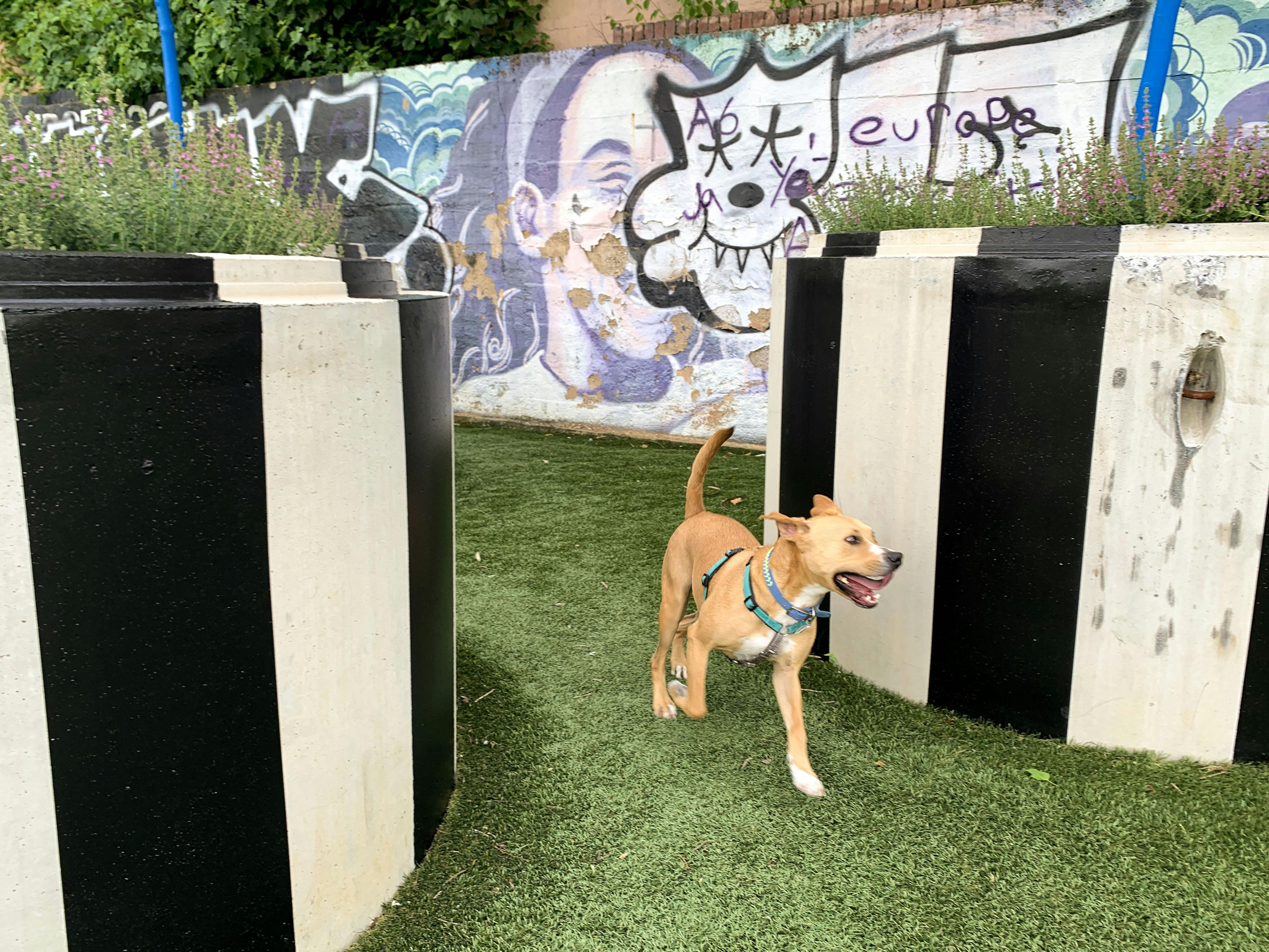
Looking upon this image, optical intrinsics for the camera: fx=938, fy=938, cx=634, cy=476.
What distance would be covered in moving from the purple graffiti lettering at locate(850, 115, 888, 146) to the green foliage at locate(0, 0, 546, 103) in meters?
3.91

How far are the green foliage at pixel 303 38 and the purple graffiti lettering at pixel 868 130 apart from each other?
3.91 meters

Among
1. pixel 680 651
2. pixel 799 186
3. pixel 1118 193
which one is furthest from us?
pixel 799 186

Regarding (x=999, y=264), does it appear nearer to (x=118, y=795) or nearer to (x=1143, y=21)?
(x=118, y=795)

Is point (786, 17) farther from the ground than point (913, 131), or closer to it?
farther from the ground

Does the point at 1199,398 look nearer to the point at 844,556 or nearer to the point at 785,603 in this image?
the point at 844,556

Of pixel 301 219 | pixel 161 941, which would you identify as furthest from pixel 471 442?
pixel 161 941

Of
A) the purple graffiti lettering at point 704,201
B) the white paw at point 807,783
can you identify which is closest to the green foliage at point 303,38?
the purple graffiti lettering at point 704,201

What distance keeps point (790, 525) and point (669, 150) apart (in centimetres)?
552

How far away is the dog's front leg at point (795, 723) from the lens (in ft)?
9.40

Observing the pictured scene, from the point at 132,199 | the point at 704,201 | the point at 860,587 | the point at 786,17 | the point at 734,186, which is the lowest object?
the point at 860,587

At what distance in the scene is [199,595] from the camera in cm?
181

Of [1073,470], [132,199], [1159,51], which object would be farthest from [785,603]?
[1159,51]

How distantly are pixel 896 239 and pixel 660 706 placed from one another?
190 cm

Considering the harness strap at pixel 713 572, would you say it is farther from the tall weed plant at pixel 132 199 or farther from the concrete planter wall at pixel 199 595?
the tall weed plant at pixel 132 199
